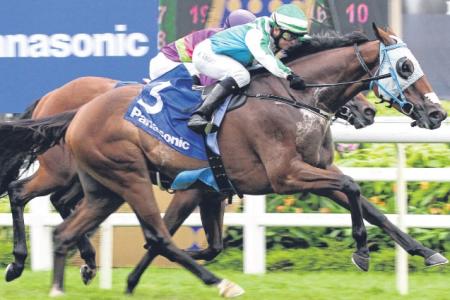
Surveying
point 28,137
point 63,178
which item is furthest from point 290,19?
point 63,178

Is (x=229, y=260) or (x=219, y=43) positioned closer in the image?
(x=219, y=43)

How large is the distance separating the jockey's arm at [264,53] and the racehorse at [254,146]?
170 mm

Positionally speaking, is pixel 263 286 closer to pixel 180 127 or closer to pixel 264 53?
pixel 180 127

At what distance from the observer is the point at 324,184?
24.4 ft

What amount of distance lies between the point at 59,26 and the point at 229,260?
195 cm

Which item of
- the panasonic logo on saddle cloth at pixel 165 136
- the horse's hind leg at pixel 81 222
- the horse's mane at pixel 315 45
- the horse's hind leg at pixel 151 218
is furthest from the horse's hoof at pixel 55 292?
the horse's mane at pixel 315 45

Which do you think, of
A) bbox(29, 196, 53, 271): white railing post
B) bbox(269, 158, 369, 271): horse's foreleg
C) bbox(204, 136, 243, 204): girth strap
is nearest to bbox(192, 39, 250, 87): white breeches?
bbox(204, 136, 243, 204): girth strap

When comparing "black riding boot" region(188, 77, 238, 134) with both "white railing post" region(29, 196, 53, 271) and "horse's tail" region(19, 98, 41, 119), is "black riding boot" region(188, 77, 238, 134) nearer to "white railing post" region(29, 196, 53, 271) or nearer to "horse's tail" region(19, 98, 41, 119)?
"horse's tail" region(19, 98, 41, 119)

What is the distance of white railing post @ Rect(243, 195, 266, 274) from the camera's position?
881cm

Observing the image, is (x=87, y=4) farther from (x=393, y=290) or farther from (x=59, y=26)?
(x=393, y=290)

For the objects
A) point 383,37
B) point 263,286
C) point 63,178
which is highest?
point 383,37

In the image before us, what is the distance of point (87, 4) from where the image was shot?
8.78 metres

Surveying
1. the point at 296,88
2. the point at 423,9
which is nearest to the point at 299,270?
the point at 296,88

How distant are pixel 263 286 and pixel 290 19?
1693 mm
